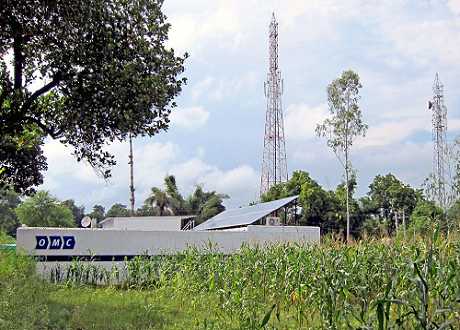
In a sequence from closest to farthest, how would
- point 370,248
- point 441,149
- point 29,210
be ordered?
point 370,248, point 441,149, point 29,210

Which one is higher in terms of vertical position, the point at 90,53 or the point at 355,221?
the point at 90,53

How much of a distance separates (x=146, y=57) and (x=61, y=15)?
211 cm

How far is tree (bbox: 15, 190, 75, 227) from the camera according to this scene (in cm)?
4044

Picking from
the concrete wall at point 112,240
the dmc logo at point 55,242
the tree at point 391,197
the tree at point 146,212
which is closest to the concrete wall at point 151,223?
the concrete wall at point 112,240

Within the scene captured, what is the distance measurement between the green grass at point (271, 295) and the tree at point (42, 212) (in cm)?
3081

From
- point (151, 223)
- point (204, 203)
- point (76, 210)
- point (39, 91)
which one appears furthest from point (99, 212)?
point (39, 91)

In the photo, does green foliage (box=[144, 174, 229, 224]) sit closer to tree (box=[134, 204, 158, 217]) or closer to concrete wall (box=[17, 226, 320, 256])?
tree (box=[134, 204, 158, 217])

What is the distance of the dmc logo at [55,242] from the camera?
1545cm

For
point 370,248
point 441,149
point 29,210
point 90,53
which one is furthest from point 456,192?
point 29,210

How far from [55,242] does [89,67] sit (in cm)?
902

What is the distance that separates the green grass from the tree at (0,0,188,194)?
13.2 ft

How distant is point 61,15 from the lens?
898cm

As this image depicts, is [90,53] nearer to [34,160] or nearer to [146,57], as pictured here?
[146,57]

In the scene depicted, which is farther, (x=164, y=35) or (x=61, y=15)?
(x=164, y=35)
